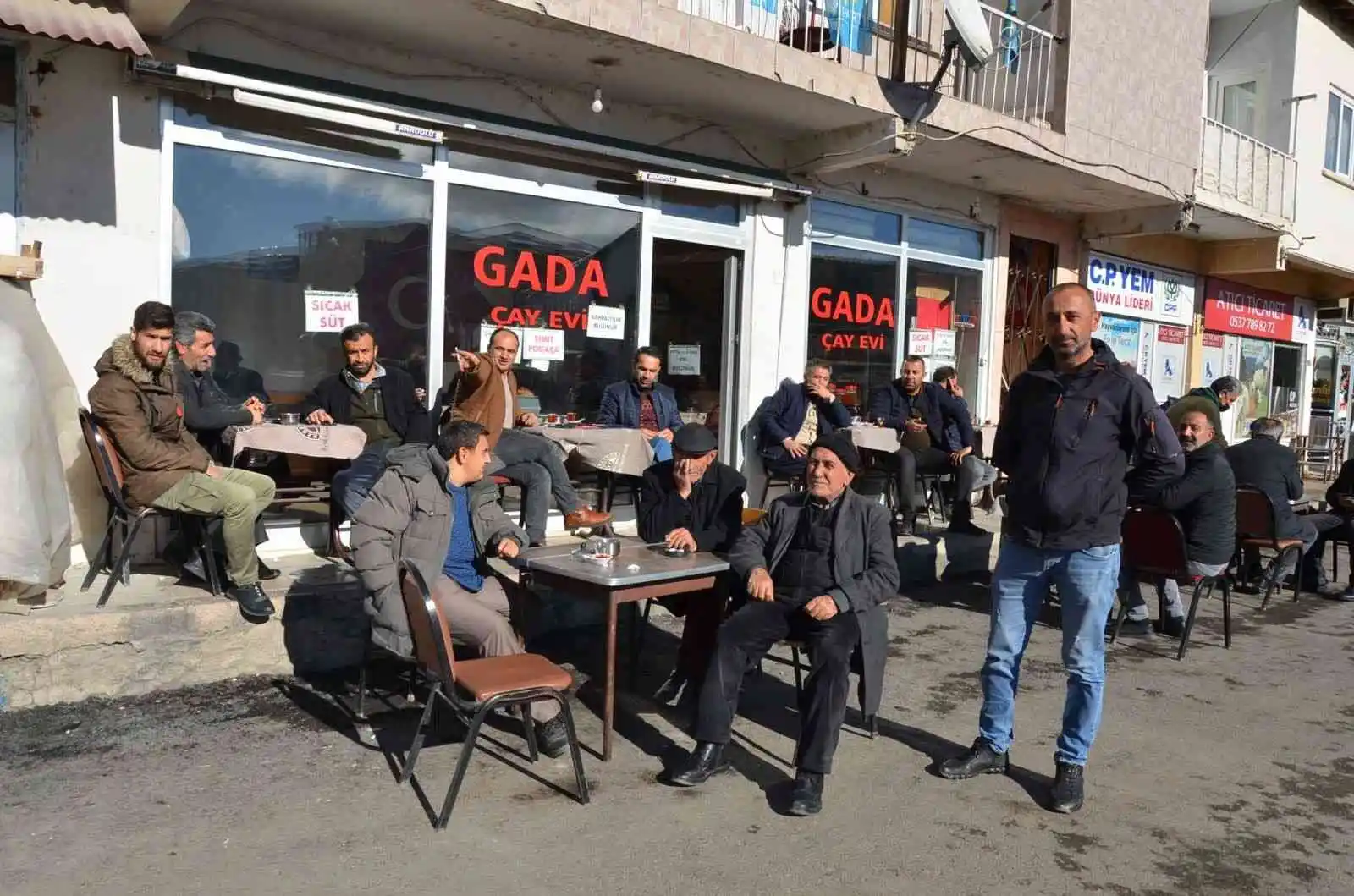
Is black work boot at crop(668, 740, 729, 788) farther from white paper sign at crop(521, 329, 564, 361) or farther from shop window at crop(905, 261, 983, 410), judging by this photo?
shop window at crop(905, 261, 983, 410)

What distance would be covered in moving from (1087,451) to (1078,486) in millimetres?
145

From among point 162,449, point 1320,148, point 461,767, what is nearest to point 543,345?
point 162,449

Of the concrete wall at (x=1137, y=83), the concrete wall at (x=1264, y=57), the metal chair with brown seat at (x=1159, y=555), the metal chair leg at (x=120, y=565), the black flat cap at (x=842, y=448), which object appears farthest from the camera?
the concrete wall at (x=1264, y=57)

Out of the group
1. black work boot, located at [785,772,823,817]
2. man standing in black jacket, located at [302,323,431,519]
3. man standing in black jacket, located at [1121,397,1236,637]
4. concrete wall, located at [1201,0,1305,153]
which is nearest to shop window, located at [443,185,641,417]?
man standing in black jacket, located at [302,323,431,519]

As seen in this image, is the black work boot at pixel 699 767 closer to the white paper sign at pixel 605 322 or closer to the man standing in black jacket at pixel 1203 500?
the man standing in black jacket at pixel 1203 500

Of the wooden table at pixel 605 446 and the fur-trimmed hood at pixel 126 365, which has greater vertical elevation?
the fur-trimmed hood at pixel 126 365

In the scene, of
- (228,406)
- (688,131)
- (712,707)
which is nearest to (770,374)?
(688,131)

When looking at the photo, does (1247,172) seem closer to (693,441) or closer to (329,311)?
(693,441)

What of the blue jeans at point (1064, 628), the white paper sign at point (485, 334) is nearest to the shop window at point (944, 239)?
the white paper sign at point (485, 334)

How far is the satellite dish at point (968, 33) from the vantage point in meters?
8.57

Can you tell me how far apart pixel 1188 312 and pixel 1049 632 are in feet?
31.9

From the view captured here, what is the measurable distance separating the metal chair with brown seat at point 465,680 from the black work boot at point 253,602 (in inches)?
59.8

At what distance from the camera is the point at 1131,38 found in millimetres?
11234

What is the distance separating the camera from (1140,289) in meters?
13.8
